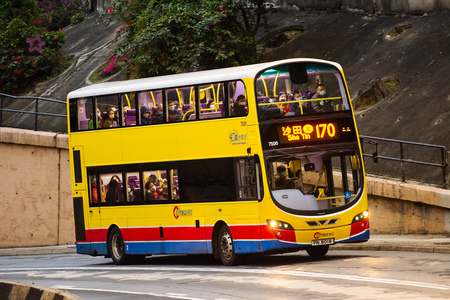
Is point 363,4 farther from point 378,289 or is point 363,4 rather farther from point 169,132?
point 378,289

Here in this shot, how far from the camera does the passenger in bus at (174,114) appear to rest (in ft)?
66.6

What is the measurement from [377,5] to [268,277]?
1792 cm

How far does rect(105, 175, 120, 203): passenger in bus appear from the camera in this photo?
72.7ft

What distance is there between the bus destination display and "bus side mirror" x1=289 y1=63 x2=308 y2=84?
40.6 inches

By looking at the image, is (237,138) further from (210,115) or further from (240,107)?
(210,115)

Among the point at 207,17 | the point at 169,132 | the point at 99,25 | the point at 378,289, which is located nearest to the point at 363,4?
the point at 207,17

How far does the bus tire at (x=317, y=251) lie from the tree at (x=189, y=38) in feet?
36.2

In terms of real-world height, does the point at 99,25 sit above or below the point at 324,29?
above

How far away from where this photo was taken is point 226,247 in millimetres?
19359

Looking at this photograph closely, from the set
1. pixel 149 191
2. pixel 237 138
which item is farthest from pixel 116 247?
pixel 237 138

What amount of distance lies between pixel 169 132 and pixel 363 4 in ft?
47.1

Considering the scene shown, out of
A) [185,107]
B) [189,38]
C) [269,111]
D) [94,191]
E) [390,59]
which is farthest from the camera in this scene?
[189,38]

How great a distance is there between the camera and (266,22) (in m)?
33.0

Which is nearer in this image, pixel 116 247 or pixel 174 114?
pixel 174 114
